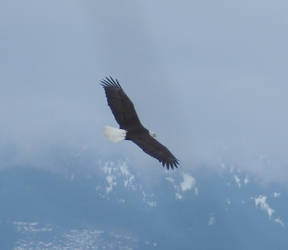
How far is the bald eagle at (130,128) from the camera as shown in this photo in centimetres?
3109

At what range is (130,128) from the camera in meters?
31.4

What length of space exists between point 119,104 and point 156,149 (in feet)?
6.83

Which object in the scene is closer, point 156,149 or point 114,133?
point 114,133

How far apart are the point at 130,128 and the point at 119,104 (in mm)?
949

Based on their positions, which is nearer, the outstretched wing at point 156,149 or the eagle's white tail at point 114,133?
the eagle's white tail at point 114,133

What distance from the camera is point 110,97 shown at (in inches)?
1229

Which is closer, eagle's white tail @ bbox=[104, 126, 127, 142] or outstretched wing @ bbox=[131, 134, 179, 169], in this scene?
eagle's white tail @ bbox=[104, 126, 127, 142]

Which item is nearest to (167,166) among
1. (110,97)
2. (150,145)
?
(150,145)

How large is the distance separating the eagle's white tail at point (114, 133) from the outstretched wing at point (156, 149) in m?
0.45

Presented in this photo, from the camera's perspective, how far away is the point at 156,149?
31.5 metres

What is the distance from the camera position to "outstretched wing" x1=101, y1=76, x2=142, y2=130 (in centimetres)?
3111

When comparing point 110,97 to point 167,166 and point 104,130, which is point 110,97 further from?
point 167,166

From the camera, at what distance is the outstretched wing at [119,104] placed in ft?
102

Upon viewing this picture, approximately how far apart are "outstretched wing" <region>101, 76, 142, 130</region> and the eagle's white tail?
309 mm
